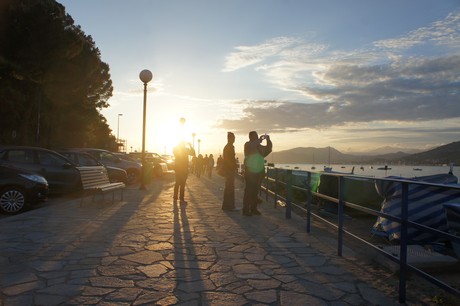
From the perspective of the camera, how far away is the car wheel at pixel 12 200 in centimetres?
916

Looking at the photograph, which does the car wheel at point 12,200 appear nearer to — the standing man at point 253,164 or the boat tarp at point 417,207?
the standing man at point 253,164

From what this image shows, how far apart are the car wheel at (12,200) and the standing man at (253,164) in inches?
202

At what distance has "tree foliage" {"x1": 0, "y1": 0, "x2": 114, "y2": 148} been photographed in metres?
23.7

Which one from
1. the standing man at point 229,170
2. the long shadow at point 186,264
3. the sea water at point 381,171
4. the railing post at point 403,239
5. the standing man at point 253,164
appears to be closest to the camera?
the railing post at point 403,239

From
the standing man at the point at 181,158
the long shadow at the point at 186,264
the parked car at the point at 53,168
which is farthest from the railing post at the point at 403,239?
the parked car at the point at 53,168

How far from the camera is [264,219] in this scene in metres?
8.99

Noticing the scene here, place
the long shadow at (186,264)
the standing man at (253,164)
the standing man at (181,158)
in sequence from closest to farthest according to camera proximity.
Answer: the long shadow at (186,264)
the standing man at (253,164)
the standing man at (181,158)

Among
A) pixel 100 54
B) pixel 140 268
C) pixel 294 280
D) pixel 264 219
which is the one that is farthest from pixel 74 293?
pixel 100 54

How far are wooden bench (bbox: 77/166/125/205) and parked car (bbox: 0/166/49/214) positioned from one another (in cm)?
127

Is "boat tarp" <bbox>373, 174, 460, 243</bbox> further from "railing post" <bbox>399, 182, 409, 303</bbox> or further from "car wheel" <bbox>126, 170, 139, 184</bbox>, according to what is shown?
"car wheel" <bbox>126, 170, 139, 184</bbox>

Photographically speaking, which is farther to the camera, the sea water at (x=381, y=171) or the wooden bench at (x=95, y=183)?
the sea water at (x=381, y=171)

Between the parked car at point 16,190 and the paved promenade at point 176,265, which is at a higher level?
the parked car at point 16,190

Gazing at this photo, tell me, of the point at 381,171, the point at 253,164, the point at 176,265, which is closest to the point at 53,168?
the point at 253,164

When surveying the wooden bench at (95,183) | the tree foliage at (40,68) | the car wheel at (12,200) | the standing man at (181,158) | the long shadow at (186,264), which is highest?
the tree foliage at (40,68)
